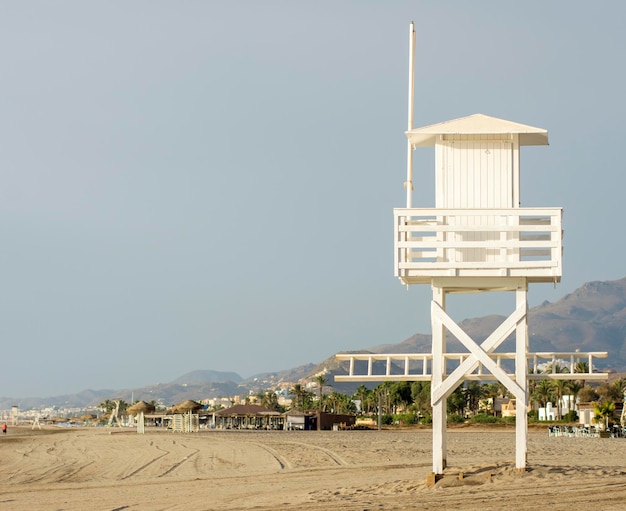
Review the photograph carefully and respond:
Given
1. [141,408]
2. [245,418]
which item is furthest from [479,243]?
[245,418]

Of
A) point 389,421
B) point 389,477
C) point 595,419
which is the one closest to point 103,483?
point 389,477

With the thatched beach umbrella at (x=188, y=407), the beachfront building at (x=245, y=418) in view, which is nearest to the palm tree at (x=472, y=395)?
the beachfront building at (x=245, y=418)

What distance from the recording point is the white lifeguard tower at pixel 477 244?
14.3 metres

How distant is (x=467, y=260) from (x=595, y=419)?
4112 centimetres

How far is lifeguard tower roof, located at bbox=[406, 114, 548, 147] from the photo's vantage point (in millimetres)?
14594

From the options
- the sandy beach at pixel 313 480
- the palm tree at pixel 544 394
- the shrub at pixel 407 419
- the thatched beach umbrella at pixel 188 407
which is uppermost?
the palm tree at pixel 544 394

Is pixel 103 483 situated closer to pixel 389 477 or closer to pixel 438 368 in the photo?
pixel 389 477

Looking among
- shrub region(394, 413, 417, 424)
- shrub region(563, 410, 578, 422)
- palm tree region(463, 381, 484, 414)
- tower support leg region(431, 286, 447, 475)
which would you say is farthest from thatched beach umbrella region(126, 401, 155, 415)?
palm tree region(463, 381, 484, 414)

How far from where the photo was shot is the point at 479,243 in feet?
46.6

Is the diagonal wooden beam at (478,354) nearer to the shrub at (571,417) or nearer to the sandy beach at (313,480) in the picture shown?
the sandy beach at (313,480)

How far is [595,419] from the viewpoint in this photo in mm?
52719

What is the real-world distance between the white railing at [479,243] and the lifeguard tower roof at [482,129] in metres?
1.18

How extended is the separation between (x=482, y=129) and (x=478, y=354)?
3346 mm

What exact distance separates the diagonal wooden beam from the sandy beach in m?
1.22
